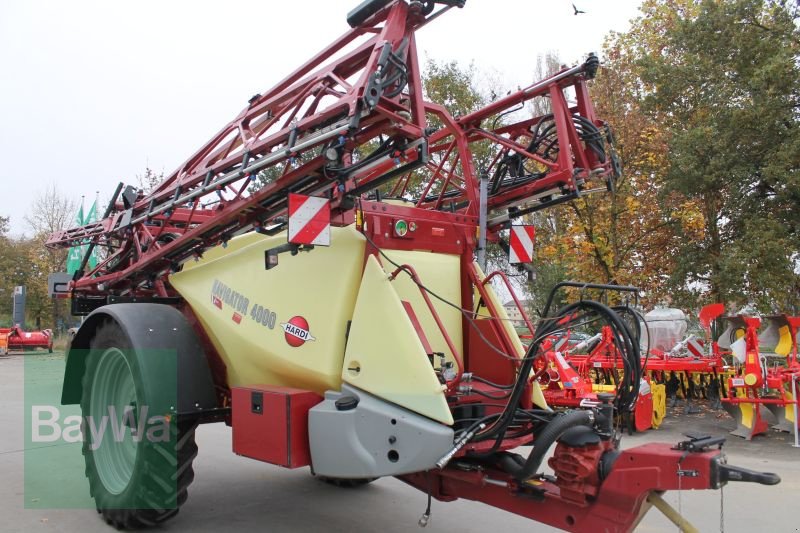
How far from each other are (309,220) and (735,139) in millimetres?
13230

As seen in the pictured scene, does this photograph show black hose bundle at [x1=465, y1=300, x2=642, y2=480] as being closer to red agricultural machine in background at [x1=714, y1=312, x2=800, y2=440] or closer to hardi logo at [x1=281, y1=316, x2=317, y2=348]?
hardi logo at [x1=281, y1=316, x2=317, y2=348]

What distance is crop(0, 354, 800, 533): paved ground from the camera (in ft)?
16.3

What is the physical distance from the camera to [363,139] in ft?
12.8

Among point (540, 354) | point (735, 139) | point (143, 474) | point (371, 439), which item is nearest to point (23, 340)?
point (143, 474)

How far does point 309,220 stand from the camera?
390 centimetres

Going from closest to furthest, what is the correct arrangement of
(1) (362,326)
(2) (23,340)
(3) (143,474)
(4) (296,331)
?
1. (1) (362,326)
2. (4) (296,331)
3. (3) (143,474)
4. (2) (23,340)

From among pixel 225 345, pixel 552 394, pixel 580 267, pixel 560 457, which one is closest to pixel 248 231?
pixel 225 345

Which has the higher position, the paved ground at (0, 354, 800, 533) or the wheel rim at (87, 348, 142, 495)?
the wheel rim at (87, 348, 142, 495)

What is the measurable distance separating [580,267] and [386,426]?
1250cm

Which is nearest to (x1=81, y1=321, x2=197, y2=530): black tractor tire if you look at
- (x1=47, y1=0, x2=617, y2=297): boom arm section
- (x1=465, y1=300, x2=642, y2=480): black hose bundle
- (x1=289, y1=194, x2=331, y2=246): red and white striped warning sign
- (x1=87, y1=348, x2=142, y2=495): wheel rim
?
(x1=87, y1=348, x2=142, y2=495): wheel rim

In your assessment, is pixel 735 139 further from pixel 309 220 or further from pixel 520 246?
pixel 309 220

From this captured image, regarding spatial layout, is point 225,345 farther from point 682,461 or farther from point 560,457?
point 682,461

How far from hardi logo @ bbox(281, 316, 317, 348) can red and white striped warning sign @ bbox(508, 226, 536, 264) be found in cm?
186

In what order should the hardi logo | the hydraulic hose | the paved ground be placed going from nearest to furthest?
the hydraulic hose < the hardi logo < the paved ground
